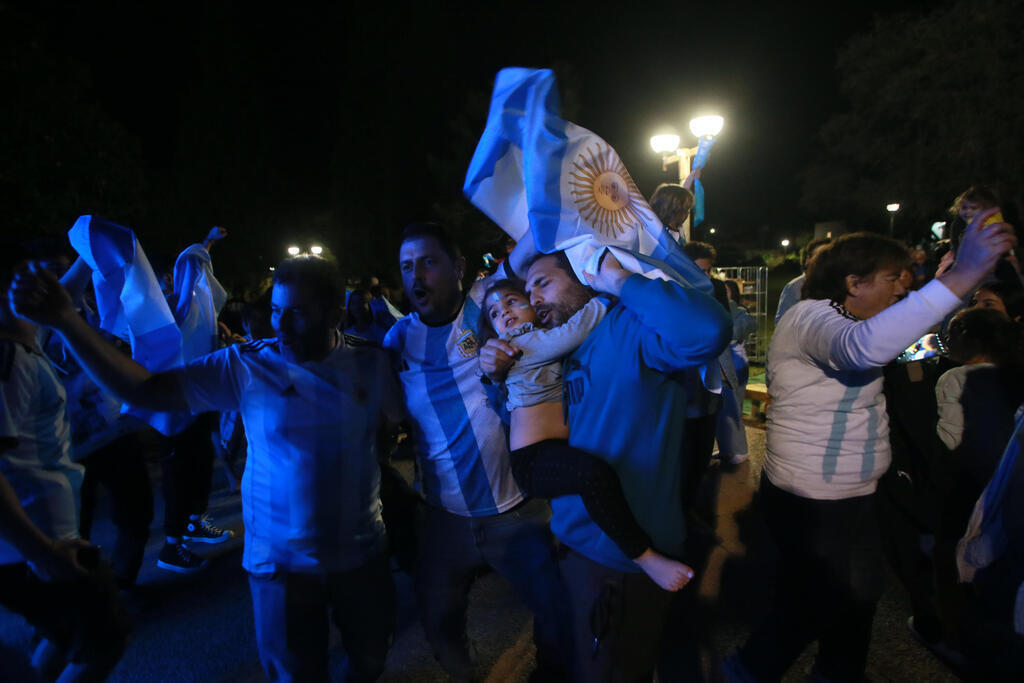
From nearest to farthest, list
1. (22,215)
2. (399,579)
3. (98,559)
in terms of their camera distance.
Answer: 1. (98,559)
2. (399,579)
3. (22,215)

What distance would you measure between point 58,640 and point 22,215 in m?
15.2

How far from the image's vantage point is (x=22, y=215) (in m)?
13.0

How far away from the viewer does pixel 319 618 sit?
2191mm

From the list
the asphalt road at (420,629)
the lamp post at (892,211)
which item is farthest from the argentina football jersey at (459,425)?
→ the lamp post at (892,211)

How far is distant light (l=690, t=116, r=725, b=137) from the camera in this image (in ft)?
26.1

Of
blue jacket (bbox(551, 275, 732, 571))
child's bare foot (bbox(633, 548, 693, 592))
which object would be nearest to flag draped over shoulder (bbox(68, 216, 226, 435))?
blue jacket (bbox(551, 275, 732, 571))

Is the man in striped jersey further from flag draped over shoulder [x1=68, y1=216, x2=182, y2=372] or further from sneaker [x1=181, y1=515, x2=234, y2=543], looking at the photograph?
sneaker [x1=181, y1=515, x2=234, y2=543]

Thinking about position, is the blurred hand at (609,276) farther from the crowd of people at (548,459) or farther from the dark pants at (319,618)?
the dark pants at (319,618)

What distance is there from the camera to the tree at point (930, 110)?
18703mm

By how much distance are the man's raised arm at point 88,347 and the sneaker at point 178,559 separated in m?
2.75

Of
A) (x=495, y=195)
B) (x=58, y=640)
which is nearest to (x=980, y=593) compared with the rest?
(x=495, y=195)

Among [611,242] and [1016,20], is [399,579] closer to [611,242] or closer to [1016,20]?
[611,242]

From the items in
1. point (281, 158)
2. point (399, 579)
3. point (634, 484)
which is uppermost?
point (281, 158)

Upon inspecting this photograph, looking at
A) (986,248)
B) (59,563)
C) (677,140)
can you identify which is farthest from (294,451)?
(677,140)
